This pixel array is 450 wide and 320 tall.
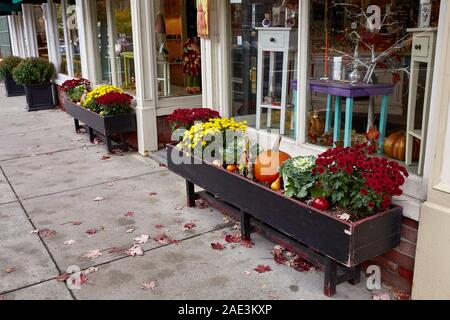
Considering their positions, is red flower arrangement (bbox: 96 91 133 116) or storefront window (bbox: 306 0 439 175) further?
red flower arrangement (bbox: 96 91 133 116)

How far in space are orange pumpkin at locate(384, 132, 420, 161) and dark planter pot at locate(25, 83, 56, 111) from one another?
369 inches

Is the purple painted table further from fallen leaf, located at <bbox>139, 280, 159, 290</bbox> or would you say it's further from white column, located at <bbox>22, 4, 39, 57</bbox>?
white column, located at <bbox>22, 4, 39, 57</bbox>

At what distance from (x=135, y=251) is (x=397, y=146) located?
2.20m

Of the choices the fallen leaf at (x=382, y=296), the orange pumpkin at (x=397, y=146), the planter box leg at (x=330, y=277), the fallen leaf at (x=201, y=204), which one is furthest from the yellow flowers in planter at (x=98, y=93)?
the fallen leaf at (x=382, y=296)

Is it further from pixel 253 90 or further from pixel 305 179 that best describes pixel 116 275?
pixel 253 90

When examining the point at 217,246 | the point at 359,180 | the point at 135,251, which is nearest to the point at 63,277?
the point at 135,251

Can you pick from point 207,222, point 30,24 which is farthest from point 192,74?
point 30,24

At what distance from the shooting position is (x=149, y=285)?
320 cm

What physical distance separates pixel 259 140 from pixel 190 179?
0.81 m

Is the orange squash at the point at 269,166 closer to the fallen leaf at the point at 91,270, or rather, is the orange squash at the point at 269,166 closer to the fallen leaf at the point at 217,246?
the fallen leaf at the point at 217,246

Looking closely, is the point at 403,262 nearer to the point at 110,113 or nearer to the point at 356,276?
the point at 356,276

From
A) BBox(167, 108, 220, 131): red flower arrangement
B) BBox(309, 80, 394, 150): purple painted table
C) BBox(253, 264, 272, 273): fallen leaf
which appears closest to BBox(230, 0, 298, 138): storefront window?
BBox(309, 80, 394, 150): purple painted table

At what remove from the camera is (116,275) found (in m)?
3.34

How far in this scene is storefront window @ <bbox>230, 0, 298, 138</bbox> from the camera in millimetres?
4281
